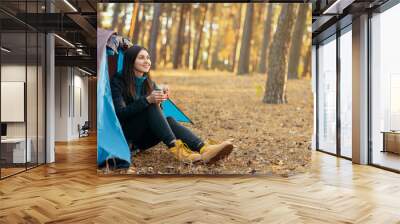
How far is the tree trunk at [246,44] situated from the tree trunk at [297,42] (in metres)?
0.72

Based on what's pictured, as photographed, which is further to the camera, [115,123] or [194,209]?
[115,123]

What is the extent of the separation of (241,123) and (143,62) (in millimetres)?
1911

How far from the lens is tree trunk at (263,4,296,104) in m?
6.79

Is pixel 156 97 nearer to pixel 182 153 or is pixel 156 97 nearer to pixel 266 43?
pixel 182 153

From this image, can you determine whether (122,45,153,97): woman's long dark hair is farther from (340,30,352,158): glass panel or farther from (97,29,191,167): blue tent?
(340,30,352,158): glass panel

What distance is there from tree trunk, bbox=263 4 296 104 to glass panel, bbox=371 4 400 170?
2.05 metres

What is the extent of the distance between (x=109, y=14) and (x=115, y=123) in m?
1.79

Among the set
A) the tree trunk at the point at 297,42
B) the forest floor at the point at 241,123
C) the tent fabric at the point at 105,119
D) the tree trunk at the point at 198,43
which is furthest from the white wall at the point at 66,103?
the tree trunk at the point at 297,42

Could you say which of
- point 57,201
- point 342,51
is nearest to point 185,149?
point 57,201

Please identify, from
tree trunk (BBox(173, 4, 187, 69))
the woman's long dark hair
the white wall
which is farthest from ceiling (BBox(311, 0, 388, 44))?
the white wall

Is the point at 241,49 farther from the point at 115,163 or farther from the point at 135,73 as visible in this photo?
the point at 115,163

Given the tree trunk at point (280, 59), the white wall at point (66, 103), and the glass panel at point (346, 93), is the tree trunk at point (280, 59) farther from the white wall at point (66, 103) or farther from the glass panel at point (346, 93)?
the white wall at point (66, 103)

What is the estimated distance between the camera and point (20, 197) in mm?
5246

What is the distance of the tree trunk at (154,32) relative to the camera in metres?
6.79
